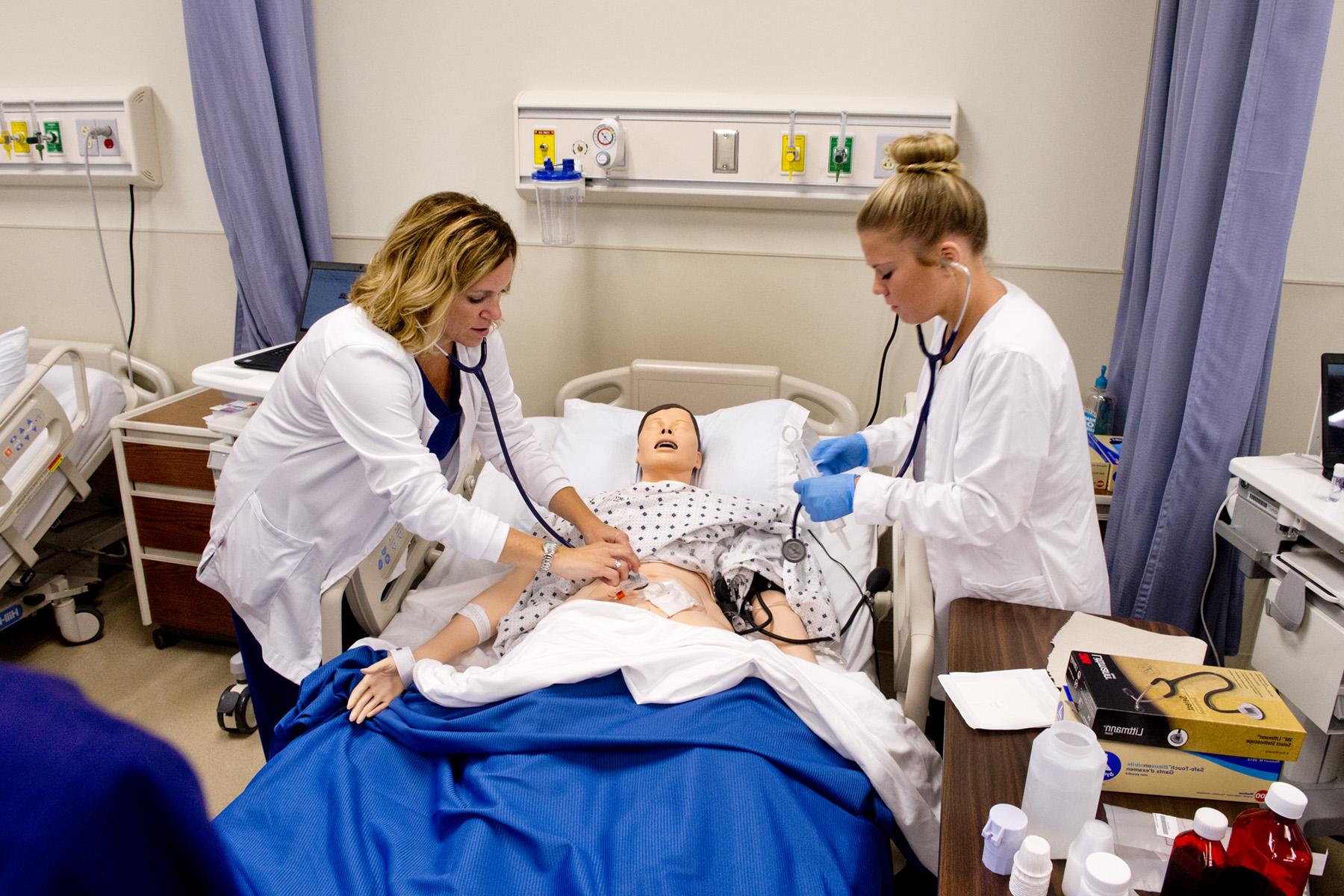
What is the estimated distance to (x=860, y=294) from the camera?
2645 mm

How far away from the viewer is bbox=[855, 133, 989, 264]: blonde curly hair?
4.83 ft

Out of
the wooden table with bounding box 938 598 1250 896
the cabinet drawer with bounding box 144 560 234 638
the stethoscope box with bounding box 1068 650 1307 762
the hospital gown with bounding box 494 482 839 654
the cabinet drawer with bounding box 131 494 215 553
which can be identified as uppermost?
the stethoscope box with bounding box 1068 650 1307 762

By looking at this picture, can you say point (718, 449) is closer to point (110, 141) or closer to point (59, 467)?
point (59, 467)

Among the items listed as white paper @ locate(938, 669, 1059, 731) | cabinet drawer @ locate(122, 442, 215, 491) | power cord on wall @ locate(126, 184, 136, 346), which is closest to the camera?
white paper @ locate(938, 669, 1059, 731)

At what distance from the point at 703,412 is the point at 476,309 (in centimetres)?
118

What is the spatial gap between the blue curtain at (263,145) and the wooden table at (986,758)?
2.28 meters

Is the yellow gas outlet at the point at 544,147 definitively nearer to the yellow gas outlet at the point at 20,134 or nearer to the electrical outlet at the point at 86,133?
the electrical outlet at the point at 86,133

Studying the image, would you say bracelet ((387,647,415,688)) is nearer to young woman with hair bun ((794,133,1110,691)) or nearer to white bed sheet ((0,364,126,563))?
young woman with hair bun ((794,133,1110,691))

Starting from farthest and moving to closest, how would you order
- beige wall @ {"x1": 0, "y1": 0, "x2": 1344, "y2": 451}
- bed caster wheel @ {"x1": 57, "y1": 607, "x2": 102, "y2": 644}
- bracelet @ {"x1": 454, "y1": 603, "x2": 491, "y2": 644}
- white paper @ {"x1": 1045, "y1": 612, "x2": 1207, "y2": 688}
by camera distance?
bed caster wheel @ {"x1": 57, "y1": 607, "x2": 102, "y2": 644}, beige wall @ {"x1": 0, "y1": 0, "x2": 1344, "y2": 451}, bracelet @ {"x1": 454, "y1": 603, "x2": 491, "y2": 644}, white paper @ {"x1": 1045, "y1": 612, "x2": 1207, "y2": 688}

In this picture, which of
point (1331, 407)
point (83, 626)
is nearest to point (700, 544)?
point (1331, 407)

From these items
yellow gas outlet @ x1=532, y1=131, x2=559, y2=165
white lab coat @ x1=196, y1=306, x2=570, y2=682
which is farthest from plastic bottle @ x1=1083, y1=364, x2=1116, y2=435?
yellow gas outlet @ x1=532, y1=131, x2=559, y2=165

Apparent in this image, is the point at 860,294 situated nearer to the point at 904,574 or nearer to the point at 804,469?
the point at 804,469

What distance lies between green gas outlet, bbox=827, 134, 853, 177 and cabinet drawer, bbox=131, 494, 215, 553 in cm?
198

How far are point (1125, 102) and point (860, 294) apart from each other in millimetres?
843
